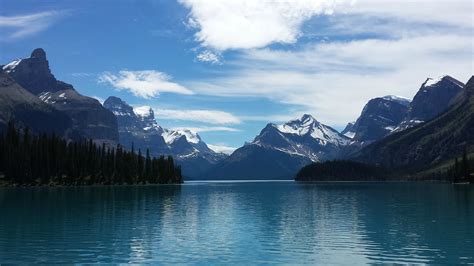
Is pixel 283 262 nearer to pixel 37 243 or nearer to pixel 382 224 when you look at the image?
pixel 37 243

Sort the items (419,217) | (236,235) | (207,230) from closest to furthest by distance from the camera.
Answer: (236,235) < (207,230) < (419,217)

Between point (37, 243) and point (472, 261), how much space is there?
45.3 metres

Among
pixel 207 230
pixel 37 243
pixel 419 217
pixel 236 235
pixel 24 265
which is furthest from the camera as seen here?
pixel 419 217

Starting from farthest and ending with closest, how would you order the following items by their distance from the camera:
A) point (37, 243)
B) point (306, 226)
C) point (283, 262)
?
point (306, 226)
point (37, 243)
point (283, 262)

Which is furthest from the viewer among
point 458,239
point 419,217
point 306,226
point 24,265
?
point 419,217

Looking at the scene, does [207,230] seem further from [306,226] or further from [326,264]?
[326,264]

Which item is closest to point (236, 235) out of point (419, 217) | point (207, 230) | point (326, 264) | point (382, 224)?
point (207, 230)

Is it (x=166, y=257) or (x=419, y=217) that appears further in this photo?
(x=419, y=217)

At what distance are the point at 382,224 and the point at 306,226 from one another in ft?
41.9

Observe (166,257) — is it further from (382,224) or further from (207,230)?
(382,224)

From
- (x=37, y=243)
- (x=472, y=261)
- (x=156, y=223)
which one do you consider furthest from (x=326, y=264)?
(x=156, y=223)

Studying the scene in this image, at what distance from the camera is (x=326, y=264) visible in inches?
1845

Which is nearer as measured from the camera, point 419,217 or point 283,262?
point 283,262

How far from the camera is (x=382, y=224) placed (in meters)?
80.7
